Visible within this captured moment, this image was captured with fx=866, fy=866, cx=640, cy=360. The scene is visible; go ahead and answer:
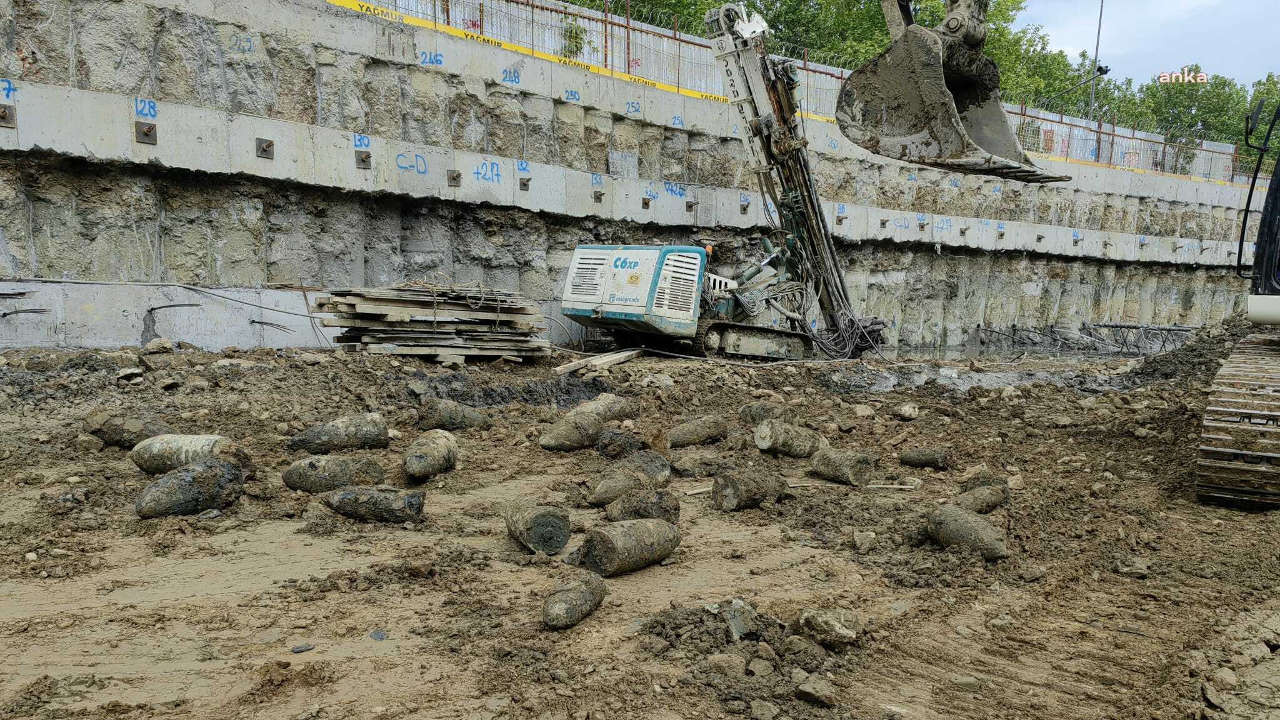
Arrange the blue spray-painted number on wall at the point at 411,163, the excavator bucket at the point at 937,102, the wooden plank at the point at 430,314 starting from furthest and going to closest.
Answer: the blue spray-painted number on wall at the point at 411,163 → the wooden plank at the point at 430,314 → the excavator bucket at the point at 937,102

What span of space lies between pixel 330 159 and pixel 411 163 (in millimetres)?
1436

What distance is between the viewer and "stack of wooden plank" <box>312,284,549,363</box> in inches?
442

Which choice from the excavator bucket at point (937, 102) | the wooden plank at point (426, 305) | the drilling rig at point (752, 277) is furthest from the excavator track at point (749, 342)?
the excavator bucket at point (937, 102)

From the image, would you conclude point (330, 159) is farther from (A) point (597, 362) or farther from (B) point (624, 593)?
(B) point (624, 593)

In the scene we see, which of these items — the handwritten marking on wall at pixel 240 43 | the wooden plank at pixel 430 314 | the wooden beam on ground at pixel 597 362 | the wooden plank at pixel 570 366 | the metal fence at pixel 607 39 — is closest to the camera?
the wooden plank at pixel 430 314

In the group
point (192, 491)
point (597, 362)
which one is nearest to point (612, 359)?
point (597, 362)

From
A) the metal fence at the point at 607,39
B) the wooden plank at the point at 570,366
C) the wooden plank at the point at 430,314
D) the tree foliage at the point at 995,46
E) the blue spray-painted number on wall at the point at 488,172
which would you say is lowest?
the wooden plank at the point at 570,366

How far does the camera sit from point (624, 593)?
176 inches

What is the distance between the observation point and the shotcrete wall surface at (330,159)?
429 inches

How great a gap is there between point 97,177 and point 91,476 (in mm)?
6745

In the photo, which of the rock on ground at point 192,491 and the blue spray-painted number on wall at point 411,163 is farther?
the blue spray-painted number on wall at point 411,163

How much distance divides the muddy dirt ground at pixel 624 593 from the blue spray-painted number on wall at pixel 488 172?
7.83m

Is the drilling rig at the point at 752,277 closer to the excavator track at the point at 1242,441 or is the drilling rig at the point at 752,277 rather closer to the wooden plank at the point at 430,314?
the wooden plank at the point at 430,314

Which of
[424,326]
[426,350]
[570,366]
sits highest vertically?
[424,326]
